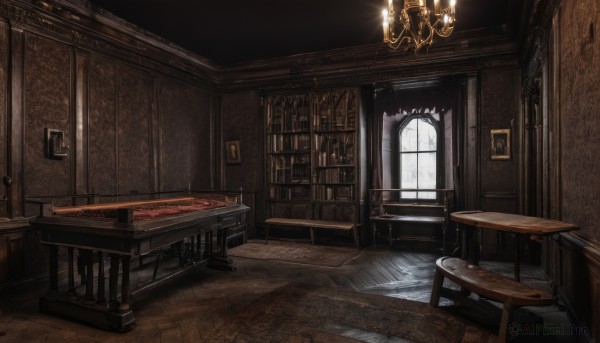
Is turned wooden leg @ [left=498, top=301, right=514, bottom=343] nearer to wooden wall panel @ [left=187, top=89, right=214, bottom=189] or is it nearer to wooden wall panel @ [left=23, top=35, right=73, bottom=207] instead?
wooden wall panel @ [left=23, top=35, right=73, bottom=207]

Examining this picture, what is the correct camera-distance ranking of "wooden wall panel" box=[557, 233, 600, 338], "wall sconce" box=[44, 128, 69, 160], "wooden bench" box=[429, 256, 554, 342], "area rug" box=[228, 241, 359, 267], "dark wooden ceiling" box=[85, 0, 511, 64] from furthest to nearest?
"area rug" box=[228, 241, 359, 267], "dark wooden ceiling" box=[85, 0, 511, 64], "wall sconce" box=[44, 128, 69, 160], "wooden bench" box=[429, 256, 554, 342], "wooden wall panel" box=[557, 233, 600, 338]

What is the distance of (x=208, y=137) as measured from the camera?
7.15m

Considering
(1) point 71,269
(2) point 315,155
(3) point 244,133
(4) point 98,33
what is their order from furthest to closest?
(3) point 244,133 < (2) point 315,155 < (4) point 98,33 < (1) point 71,269

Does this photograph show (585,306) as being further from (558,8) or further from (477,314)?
(558,8)

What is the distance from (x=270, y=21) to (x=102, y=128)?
9.21 ft

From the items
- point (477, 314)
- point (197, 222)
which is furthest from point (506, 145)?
point (197, 222)

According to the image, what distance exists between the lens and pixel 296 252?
5.71 m

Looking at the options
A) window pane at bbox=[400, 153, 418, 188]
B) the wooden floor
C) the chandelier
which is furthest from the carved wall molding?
window pane at bbox=[400, 153, 418, 188]

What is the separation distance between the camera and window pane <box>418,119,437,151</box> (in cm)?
696

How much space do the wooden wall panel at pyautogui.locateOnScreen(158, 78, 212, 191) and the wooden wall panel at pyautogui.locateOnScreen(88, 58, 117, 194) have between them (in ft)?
2.95

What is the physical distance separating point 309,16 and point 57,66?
3288 millimetres

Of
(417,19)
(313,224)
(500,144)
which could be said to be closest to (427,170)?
(500,144)

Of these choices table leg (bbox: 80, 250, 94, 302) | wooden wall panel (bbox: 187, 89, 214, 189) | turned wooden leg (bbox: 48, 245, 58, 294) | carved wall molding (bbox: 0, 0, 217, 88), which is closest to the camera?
table leg (bbox: 80, 250, 94, 302)

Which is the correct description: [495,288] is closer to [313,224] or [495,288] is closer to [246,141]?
[313,224]
